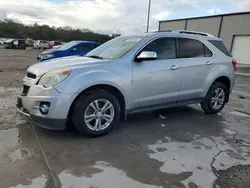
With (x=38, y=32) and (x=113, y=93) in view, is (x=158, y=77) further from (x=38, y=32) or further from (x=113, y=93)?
(x=38, y=32)

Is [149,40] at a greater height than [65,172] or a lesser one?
greater

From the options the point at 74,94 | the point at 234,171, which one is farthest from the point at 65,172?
the point at 234,171

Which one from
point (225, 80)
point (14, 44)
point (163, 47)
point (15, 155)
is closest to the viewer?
point (15, 155)

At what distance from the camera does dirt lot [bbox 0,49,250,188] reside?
2.86 m

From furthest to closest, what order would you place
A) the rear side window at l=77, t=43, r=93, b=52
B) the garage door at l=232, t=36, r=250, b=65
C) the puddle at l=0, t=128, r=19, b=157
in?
the garage door at l=232, t=36, r=250, b=65
the rear side window at l=77, t=43, r=93, b=52
the puddle at l=0, t=128, r=19, b=157

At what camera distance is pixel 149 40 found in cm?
456

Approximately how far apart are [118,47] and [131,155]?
7.16 feet

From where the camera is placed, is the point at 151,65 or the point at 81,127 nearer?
the point at 81,127

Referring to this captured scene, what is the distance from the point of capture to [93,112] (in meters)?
4.00

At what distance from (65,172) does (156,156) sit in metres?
1.29

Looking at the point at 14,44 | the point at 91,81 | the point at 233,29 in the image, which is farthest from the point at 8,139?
the point at 14,44

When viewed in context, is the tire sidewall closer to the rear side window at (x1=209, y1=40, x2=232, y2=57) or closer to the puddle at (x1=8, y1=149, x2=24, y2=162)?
the rear side window at (x1=209, y1=40, x2=232, y2=57)

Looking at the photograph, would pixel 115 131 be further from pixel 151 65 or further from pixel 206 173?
pixel 206 173

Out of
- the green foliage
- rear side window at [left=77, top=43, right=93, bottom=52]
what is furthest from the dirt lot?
the green foliage
